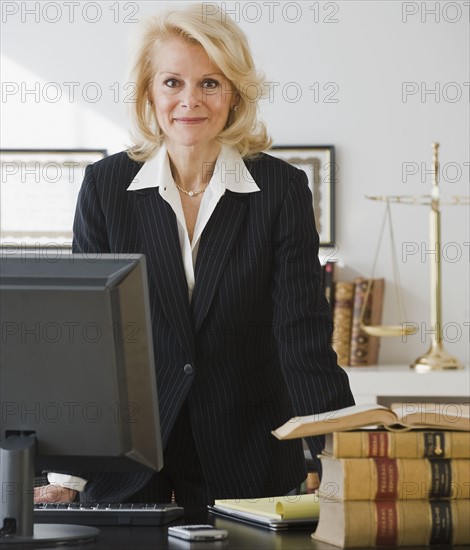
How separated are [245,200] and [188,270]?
21 centimetres

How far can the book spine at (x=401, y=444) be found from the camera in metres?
1.30

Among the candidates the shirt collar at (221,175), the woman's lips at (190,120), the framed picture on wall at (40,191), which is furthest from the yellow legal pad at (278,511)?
the framed picture on wall at (40,191)

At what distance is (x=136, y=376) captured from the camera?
132 cm

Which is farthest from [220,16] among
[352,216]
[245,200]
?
[352,216]

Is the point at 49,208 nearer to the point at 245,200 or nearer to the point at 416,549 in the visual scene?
the point at 245,200

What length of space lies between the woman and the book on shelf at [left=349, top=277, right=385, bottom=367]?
1586mm

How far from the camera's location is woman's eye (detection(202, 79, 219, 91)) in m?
1.98

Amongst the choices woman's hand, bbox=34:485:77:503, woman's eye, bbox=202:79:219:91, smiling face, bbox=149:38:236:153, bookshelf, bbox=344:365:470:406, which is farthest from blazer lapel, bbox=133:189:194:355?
bookshelf, bbox=344:365:470:406

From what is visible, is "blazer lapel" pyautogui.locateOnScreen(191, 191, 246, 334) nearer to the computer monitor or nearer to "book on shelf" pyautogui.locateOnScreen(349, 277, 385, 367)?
the computer monitor

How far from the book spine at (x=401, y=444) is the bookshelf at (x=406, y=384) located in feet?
6.68

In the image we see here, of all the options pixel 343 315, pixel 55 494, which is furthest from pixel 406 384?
pixel 55 494

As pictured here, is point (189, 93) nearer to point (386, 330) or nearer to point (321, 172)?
point (386, 330)

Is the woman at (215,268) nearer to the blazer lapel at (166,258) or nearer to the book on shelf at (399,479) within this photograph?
the blazer lapel at (166,258)

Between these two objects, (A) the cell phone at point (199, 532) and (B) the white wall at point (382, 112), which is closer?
(A) the cell phone at point (199, 532)
